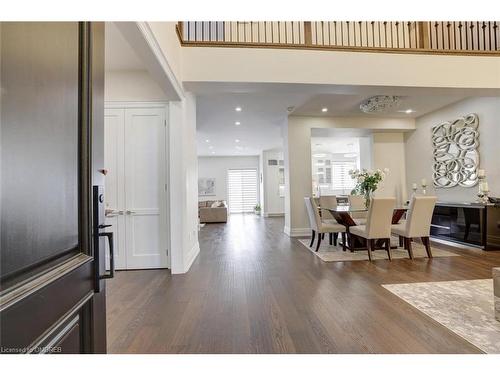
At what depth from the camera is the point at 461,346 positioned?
1807mm

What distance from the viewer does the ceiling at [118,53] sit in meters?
2.78

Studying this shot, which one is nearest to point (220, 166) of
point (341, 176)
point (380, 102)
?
point (341, 176)

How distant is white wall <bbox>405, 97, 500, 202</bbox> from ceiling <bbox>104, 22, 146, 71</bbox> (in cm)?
612

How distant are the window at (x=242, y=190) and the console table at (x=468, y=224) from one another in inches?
317

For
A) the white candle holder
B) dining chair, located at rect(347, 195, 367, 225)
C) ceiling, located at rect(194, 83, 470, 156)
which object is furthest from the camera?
dining chair, located at rect(347, 195, 367, 225)

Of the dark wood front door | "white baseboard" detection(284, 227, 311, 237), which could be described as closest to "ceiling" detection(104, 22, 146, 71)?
the dark wood front door

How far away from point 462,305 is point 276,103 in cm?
438

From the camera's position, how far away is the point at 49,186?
0.72m

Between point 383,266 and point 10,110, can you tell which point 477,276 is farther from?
point 10,110

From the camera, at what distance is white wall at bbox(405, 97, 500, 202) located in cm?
481

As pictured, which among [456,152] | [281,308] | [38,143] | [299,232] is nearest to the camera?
[38,143]

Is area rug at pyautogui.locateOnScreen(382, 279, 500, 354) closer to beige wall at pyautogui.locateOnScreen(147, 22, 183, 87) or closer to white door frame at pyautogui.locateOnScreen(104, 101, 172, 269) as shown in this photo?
white door frame at pyautogui.locateOnScreen(104, 101, 172, 269)

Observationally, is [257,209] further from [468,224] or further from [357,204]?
[468,224]

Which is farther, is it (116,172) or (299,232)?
(299,232)
